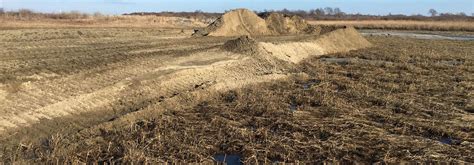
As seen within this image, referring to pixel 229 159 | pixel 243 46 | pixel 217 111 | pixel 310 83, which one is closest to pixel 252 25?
pixel 243 46

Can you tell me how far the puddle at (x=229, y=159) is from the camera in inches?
316

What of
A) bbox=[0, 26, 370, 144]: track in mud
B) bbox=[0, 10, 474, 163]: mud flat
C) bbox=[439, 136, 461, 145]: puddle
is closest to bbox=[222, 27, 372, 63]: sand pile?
bbox=[0, 26, 370, 144]: track in mud

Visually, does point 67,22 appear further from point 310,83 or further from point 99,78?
point 99,78

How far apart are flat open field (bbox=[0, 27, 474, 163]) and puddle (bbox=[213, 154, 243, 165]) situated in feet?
0.22

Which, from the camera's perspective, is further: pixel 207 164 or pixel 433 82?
pixel 433 82

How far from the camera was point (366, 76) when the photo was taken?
57.5 ft

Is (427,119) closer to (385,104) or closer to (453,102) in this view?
(385,104)

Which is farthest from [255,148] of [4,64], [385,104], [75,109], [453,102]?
[4,64]

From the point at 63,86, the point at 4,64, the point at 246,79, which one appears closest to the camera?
the point at 63,86

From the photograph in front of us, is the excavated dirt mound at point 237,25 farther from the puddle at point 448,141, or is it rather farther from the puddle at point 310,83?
the puddle at point 448,141

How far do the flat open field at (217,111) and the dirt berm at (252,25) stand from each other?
16866mm

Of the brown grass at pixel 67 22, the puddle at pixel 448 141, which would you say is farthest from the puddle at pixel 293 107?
the brown grass at pixel 67 22

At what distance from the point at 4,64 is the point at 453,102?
13.0m

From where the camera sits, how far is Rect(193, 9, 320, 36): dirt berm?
35.2 m
